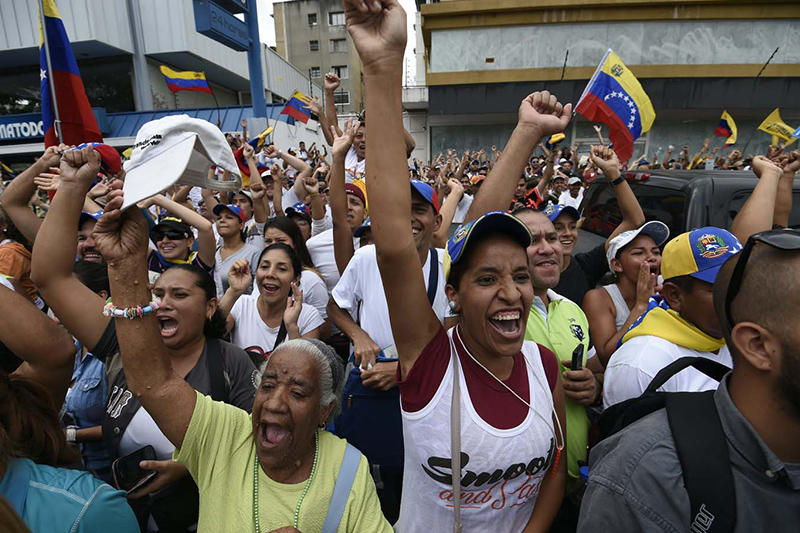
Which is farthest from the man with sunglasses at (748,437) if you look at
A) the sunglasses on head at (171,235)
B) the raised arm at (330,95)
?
the sunglasses on head at (171,235)

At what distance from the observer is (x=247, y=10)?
523 inches

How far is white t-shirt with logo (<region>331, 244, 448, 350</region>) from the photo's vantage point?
2.45 meters

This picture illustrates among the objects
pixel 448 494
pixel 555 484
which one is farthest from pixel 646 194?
pixel 448 494

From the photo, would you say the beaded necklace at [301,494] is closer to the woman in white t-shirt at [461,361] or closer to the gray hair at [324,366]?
the gray hair at [324,366]

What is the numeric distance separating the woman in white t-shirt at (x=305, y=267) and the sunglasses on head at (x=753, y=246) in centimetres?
254

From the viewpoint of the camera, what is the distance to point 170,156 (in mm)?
1160

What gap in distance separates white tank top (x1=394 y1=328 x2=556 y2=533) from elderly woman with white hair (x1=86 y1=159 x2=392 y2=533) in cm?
25

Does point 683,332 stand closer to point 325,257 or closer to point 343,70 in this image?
point 325,257

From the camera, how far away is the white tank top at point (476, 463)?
1.39m

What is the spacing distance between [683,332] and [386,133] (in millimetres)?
1433

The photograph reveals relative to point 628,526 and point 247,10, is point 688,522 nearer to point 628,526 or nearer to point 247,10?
point 628,526

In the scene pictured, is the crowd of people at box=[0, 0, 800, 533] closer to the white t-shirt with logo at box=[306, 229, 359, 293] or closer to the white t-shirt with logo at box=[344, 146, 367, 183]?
the white t-shirt with logo at box=[306, 229, 359, 293]

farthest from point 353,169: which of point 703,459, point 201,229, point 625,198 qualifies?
point 703,459

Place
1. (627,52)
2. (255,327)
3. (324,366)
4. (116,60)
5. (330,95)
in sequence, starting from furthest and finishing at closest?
(627,52) < (116,60) < (330,95) < (255,327) < (324,366)
